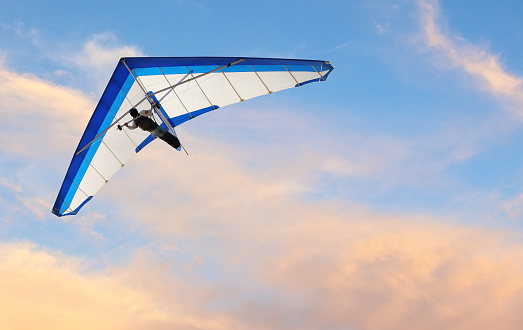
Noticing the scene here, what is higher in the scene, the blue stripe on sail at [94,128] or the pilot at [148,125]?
the blue stripe on sail at [94,128]

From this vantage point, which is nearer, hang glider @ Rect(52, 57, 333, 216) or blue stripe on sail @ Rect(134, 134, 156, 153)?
hang glider @ Rect(52, 57, 333, 216)

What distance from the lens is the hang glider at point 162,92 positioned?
853 inches

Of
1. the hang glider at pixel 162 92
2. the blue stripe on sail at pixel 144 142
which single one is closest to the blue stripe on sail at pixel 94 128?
the hang glider at pixel 162 92

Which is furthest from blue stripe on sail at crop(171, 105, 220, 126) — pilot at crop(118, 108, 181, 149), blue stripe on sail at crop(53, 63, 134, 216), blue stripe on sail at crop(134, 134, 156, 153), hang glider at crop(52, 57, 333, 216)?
pilot at crop(118, 108, 181, 149)

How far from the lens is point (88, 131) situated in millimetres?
24797

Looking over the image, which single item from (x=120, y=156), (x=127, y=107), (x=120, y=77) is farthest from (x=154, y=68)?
(x=120, y=156)

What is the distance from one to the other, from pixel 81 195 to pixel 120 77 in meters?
8.33

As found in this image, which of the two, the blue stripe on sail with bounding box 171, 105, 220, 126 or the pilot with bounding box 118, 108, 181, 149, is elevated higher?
the blue stripe on sail with bounding box 171, 105, 220, 126

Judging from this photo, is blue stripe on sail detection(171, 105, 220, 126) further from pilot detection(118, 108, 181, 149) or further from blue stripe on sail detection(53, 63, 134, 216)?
pilot detection(118, 108, 181, 149)

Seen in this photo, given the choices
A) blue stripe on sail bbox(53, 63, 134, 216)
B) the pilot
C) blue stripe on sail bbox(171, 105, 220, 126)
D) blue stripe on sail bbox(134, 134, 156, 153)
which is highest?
blue stripe on sail bbox(171, 105, 220, 126)

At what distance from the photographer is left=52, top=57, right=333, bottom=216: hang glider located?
21.7 metres

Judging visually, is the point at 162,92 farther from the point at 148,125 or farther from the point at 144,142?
the point at 144,142

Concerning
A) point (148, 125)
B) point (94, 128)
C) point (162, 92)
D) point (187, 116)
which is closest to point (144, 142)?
point (94, 128)

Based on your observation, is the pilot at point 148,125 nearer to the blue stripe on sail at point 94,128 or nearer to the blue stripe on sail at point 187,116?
the blue stripe on sail at point 94,128
